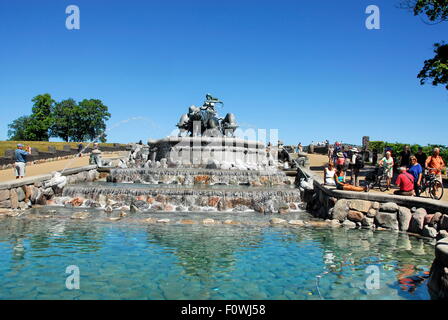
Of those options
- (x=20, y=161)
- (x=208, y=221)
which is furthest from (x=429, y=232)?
(x=20, y=161)

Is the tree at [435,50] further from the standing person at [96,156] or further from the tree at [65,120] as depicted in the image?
the tree at [65,120]

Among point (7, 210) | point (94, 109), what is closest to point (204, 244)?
point (7, 210)

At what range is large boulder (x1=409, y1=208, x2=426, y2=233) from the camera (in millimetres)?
9148

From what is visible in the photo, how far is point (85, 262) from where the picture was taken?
240 inches

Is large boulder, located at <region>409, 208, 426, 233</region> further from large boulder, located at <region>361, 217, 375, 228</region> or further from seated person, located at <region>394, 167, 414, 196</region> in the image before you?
seated person, located at <region>394, 167, 414, 196</region>

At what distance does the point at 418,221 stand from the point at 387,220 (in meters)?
0.91

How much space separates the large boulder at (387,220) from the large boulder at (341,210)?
972 mm

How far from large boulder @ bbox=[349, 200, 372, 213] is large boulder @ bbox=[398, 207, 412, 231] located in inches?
35.2

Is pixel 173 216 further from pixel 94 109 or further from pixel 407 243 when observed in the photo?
pixel 94 109

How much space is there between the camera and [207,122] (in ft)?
83.5

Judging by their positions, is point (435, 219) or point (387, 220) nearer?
point (435, 219)

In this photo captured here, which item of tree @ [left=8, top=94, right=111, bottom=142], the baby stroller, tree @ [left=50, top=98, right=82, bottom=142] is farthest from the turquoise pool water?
tree @ [left=50, top=98, right=82, bottom=142]

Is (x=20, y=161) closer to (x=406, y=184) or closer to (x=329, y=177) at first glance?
(x=329, y=177)
